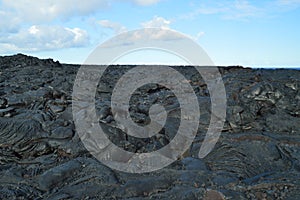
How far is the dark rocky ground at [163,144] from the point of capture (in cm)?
386

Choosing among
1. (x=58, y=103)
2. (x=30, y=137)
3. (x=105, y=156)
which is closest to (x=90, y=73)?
(x=58, y=103)

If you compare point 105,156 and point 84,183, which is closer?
point 84,183

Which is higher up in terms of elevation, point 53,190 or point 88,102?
point 88,102

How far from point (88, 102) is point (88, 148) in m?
2.29

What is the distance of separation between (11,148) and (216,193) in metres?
3.78

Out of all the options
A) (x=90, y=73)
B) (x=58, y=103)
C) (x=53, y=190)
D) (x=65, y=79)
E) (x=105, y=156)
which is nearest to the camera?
(x=53, y=190)

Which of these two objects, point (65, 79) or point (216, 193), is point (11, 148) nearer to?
point (216, 193)

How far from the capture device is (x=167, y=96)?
26.5 ft

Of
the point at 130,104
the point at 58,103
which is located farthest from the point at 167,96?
the point at 58,103

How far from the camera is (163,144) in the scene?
559 centimetres

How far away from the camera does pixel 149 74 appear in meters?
12.0

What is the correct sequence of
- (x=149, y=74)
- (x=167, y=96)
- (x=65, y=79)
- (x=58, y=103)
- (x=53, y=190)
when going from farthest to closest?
(x=149, y=74) < (x=65, y=79) < (x=167, y=96) < (x=58, y=103) < (x=53, y=190)

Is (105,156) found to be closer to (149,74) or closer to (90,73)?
(149,74)

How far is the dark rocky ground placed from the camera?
3.86 metres
